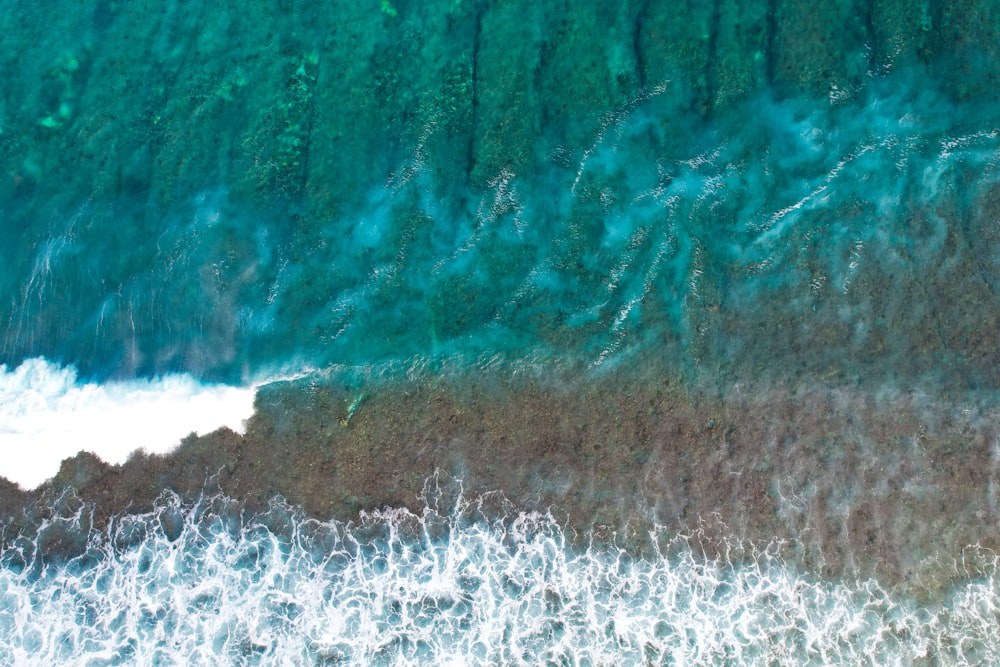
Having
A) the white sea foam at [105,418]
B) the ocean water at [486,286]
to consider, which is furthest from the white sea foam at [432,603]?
the white sea foam at [105,418]

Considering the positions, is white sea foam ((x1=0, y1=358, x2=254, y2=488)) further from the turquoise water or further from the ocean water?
the turquoise water

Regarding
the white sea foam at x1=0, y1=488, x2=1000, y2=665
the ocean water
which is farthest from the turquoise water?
the white sea foam at x1=0, y1=488, x2=1000, y2=665

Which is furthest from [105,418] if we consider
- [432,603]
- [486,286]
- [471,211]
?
[471,211]

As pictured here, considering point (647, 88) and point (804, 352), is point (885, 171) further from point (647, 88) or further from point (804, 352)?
point (647, 88)

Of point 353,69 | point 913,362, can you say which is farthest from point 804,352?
point 353,69

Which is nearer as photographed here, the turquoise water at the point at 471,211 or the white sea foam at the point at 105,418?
the turquoise water at the point at 471,211

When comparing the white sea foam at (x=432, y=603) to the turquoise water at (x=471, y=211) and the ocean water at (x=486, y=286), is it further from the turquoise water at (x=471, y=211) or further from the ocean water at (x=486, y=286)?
the turquoise water at (x=471, y=211)
